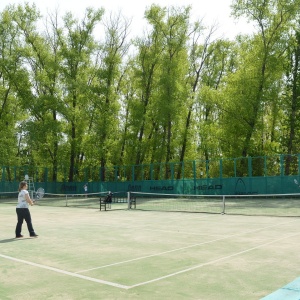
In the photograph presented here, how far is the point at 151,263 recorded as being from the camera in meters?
8.60

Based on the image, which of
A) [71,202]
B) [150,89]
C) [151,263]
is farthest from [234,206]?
[150,89]

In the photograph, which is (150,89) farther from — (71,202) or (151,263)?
(151,263)

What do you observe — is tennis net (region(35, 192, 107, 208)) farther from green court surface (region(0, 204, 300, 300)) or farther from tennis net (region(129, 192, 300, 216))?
green court surface (region(0, 204, 300, 300))

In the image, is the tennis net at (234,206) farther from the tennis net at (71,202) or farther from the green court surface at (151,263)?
the green court surface at (151,263)

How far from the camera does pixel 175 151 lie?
52781 millimetres

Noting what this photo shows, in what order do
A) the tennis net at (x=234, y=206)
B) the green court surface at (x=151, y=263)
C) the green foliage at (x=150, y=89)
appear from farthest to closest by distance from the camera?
the green foliage at (x=150, y=89), the tennis net at (x=234, y=206), the green court surface at (x=151, y=263)

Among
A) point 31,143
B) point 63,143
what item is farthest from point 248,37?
point 31,143

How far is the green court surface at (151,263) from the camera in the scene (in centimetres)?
650

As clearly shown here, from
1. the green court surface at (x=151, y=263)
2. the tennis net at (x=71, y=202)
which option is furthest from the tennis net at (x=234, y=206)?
the green court surface at (x=151, y=263)

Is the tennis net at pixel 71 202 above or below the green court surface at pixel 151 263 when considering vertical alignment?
above

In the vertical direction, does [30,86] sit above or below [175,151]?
above

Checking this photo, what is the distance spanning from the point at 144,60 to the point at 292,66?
54.1 feet

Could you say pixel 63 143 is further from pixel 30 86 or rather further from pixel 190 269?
pixel 190 269

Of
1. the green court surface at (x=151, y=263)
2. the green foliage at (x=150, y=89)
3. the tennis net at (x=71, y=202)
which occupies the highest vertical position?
the green foliage at (x=150, y=89)
